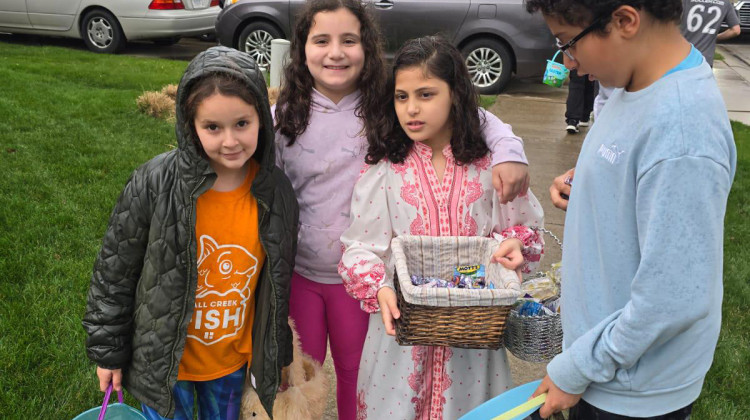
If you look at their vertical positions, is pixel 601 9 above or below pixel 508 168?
above

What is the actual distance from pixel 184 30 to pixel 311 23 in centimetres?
858

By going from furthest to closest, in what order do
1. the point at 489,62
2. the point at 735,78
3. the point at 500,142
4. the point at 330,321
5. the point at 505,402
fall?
the point at 735,78, the point at 489,62, the point at 330,321, the point at 500,142, the point at 505,402

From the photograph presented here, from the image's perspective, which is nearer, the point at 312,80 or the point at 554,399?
the point at 554,399

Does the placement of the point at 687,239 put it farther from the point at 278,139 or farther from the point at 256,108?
the point at 278,139

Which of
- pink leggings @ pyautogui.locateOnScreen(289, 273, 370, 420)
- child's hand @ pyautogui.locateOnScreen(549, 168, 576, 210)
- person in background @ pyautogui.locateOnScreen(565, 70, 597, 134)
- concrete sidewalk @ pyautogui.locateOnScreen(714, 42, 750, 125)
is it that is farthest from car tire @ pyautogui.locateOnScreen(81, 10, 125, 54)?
child's hand @ pyautogui.locateOnScreen(549, 168, 576, 210)

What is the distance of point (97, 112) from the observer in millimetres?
6430

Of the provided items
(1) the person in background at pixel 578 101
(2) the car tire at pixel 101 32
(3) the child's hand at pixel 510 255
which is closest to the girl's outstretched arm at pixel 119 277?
(3) the child's hand at pixel 510 255

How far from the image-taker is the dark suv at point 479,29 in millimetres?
8562

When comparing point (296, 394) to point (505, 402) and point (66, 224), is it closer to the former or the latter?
point (505, 402)

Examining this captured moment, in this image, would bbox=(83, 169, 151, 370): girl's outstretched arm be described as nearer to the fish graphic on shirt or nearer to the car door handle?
the fish graphic on shirt

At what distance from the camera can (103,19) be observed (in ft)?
32.5

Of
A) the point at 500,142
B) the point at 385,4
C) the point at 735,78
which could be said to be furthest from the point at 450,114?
the point at 735,78

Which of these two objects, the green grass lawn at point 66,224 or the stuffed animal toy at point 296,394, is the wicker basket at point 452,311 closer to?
the stuffed animal toy at point 296,394

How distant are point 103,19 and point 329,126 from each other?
29.3 ft
